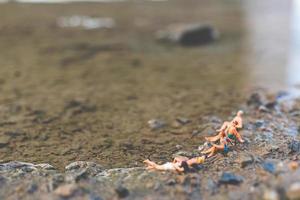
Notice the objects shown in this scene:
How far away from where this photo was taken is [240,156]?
6281 mm

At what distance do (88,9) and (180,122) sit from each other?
55.4 feet

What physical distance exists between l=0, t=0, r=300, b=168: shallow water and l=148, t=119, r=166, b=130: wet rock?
0.11 m

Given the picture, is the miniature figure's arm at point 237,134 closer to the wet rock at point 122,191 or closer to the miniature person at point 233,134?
the miniature person at point 233,134

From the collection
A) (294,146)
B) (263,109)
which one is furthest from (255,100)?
(294,146)

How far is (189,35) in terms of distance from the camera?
16.0 meters

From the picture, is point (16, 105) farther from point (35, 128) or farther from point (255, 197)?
point (255, 197)

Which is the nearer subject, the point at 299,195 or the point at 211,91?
the point at 299,195

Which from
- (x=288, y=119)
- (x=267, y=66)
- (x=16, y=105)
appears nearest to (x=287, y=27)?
(x=267, y=66)

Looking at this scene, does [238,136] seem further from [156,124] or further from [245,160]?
[156,124]

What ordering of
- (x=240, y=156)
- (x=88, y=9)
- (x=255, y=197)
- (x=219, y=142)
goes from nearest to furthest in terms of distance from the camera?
1. (x=255, y=197)
2. (x=240, y=156)
3. (x=219, y=142)
4. (x=88, y=9)

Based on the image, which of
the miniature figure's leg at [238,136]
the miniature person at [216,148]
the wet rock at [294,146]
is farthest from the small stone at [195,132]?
the wet rock at [294,146]

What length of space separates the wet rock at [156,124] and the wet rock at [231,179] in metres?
2.48

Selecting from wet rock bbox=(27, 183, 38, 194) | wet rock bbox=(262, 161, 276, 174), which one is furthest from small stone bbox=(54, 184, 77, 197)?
wet rock bbox=(262, 161, 276, 174)

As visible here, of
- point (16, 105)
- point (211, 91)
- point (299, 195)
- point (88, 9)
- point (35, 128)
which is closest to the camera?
point (299, 195)
